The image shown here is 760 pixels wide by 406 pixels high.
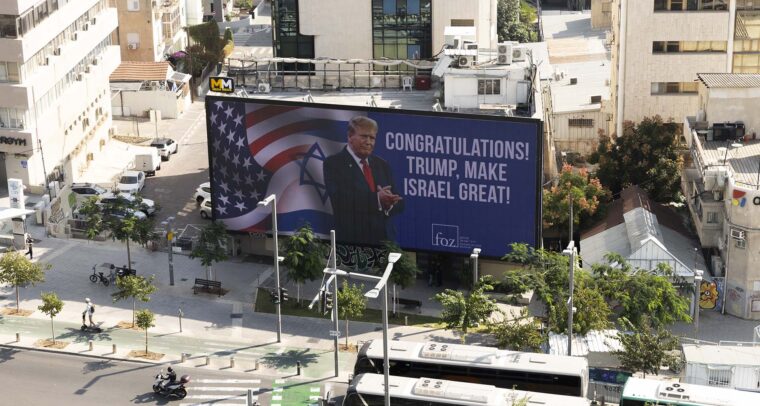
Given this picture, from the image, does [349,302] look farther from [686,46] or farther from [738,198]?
[686,46]

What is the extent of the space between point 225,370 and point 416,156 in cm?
1843

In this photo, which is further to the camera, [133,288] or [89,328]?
[89,328]

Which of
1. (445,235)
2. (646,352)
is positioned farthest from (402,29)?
(646,352)

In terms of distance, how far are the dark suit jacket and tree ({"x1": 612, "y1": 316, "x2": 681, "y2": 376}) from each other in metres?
19.6

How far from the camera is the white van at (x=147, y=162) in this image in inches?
4296

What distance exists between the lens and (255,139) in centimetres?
8850

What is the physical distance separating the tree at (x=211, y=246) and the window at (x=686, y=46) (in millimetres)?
35375

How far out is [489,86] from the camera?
291ft

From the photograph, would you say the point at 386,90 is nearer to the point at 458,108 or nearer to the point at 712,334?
the point at 458,108

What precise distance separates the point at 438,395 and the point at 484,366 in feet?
13.7

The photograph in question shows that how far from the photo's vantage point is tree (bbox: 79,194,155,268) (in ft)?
290

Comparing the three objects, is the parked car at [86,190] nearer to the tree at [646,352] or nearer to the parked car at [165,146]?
the parked car at [165,146]

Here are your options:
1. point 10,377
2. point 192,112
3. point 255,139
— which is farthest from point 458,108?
point 192,112

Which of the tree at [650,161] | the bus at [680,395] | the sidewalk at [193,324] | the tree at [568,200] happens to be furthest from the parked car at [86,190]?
the bus at [680,395]
